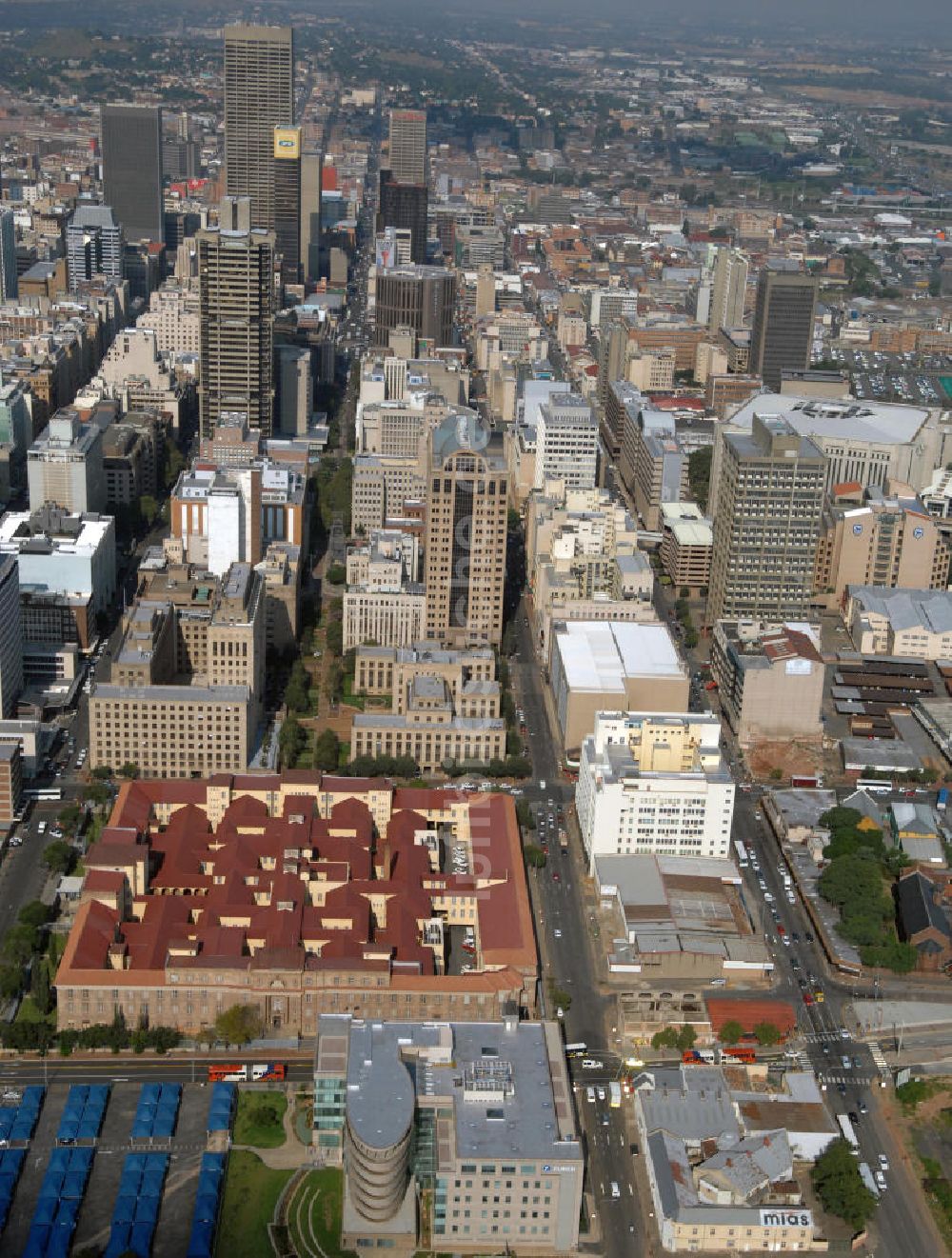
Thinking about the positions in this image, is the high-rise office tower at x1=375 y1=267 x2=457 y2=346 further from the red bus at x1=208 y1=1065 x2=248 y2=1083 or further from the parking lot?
the parking lot

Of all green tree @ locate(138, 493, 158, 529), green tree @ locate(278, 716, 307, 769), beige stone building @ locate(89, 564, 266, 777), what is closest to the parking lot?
beige stone building @ locate(89, 564, 266, 777)

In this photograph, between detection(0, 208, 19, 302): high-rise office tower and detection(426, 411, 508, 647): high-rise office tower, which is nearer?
detection(426, 411, 508, 647): high-rise office tower

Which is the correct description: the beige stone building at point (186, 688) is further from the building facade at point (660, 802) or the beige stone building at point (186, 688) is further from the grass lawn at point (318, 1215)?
the grass lawn at point (318, 1215)

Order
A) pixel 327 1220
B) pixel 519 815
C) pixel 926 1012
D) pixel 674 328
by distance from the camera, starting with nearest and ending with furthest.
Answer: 1. pixel 327 1220
2. pixel 926 1012
3. pixel 519 815
4. pixel 674 328

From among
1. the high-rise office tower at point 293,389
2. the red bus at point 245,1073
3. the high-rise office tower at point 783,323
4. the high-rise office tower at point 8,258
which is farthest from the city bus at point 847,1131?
the high-rise office tower at point 8,258

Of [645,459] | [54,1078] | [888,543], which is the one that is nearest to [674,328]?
[645,459]

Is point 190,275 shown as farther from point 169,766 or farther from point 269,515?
point 169,766

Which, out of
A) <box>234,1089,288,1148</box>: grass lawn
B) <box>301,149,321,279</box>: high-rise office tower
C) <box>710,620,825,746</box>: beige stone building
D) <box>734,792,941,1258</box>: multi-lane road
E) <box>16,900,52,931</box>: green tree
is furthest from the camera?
<box>301,149,321,279</box>: high-rise office tower
